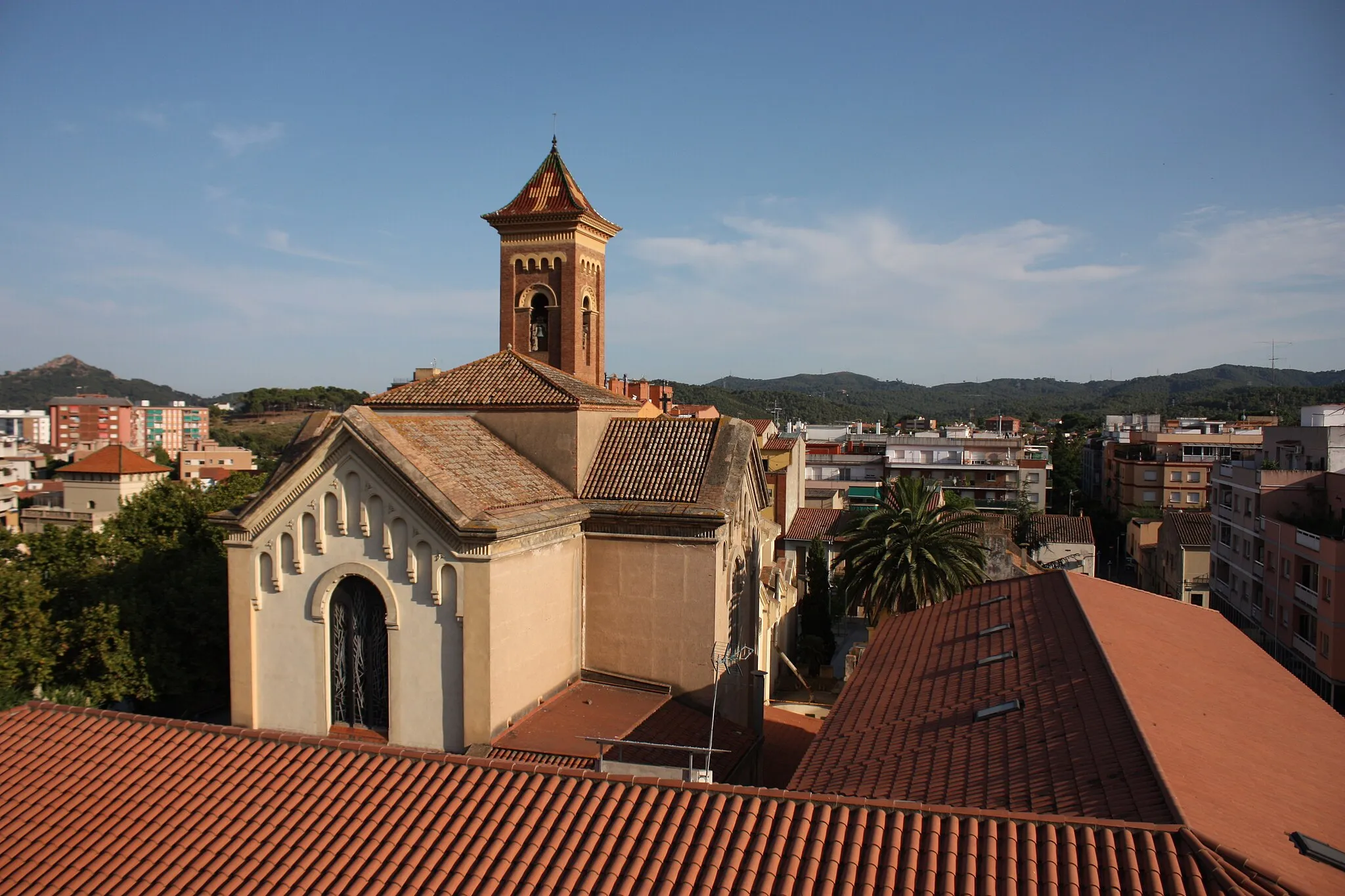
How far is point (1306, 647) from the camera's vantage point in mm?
37875

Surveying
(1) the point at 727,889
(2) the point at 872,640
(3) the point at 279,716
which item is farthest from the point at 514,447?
(1) the point at 727,889

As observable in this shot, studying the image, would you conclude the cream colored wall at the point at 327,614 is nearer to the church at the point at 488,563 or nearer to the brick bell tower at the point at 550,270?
the church at the point at 488,563

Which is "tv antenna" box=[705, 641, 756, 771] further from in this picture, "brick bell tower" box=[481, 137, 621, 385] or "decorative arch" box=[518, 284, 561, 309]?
"decorative arch" box=[518, 284, 561, 309]

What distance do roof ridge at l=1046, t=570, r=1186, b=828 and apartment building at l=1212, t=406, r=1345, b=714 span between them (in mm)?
25904

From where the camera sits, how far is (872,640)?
67.4ft

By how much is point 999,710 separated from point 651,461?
884cm

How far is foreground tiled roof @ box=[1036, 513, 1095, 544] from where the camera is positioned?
2210 inches

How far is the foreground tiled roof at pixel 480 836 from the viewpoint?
24.4ft

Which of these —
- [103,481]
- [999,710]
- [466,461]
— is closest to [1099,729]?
[999,710]

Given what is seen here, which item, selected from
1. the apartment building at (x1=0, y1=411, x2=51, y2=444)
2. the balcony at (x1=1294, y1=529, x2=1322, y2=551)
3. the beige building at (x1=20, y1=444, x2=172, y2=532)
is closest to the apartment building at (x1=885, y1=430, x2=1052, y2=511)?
the balcony at (x1=1294, y1=529, x2=1322, y2=551)

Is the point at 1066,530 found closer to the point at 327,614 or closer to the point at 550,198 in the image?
the point at 550,198

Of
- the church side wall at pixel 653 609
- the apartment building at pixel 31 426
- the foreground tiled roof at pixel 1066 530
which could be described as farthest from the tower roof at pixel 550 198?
the apartment building at pixel 31 426

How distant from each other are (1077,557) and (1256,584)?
10553mm

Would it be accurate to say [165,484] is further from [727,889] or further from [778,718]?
[727,889]
